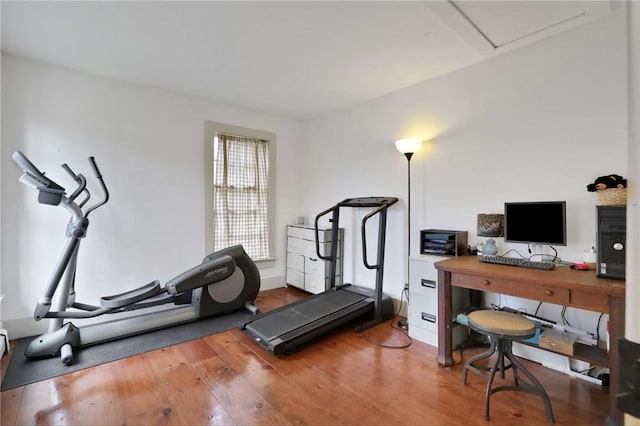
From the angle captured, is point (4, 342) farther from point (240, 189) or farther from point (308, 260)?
point (308, 260)

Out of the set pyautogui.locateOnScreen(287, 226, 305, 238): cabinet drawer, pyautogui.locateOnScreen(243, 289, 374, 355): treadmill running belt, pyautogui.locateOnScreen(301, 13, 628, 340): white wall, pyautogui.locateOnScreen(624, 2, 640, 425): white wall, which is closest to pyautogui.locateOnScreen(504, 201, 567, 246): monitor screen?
pyautogui.locateOnScreen(301, 13, 628, 340): white wall

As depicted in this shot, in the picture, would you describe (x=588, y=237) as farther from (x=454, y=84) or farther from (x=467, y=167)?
(x=454, y=84)

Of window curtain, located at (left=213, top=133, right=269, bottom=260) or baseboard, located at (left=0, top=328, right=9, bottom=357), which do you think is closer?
baseboard, located at (left=0, top=328, right=9, bottom=357)

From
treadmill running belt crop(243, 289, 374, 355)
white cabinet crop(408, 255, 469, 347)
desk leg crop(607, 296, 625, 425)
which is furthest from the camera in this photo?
white cabinet crop(408, 255, 469, 347)

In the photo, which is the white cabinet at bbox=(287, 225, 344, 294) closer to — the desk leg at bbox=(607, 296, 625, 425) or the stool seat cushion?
the stool seat cushion

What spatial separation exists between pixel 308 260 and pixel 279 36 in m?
2.85

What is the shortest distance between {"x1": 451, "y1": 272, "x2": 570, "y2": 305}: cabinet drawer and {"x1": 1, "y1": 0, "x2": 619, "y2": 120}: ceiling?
196 centimetres

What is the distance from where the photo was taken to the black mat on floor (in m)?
2.21

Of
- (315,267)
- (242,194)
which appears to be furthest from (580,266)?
(242,194)

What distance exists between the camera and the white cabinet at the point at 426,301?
106 inches

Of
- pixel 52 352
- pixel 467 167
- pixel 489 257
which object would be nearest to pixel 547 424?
pixel 489 257

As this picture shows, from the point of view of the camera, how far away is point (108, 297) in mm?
3025

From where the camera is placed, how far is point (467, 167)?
2.96 meters

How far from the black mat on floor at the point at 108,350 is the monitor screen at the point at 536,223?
9.19 feet
